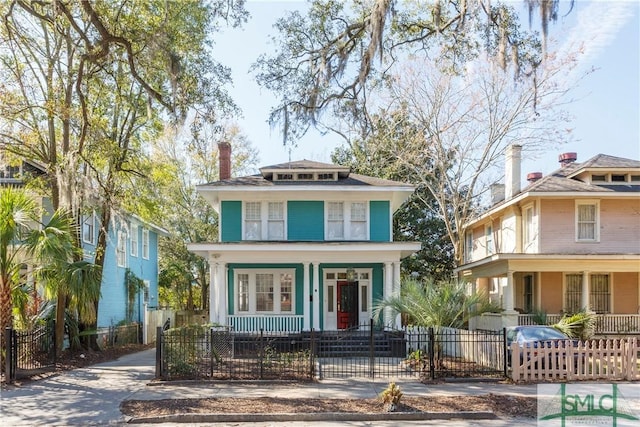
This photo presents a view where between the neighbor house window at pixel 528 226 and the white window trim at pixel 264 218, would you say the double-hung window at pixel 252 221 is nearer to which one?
the white window trim at pixel 264 218

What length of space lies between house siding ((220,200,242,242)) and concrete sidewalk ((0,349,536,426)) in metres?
8.03

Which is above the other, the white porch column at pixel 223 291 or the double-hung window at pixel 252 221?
the double-hung window at pixel 252 221

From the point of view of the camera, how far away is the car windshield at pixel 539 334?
1573 cm

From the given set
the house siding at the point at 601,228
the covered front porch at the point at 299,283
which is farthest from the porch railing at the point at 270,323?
the house siding at the point at 601,228

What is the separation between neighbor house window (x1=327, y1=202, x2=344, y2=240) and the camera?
72.1ft

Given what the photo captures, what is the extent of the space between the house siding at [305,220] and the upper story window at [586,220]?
33.1 ft

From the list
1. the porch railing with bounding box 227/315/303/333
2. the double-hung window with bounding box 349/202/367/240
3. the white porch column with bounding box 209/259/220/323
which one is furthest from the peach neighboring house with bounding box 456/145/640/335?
the white porch column with bounding box 209/259/220/323

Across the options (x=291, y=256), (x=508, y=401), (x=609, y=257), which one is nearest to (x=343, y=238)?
(x=291, y=256)

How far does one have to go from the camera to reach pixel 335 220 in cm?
2209

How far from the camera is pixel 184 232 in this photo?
123 ft

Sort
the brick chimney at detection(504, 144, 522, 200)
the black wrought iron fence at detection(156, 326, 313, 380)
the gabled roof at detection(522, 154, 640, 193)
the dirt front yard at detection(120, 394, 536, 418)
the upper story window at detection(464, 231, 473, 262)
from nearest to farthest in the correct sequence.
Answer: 1. the dirt front yard at detection(120, 394, 536, 418)
2. the black wrought iron fence at detection(156, 326, 313, 380)
3. the gabled roof at detection(522, 154, 640, 193)
4. the brick chimney at detection(504, 144, 522, 200)
5. the upper story window at detection(464, 231, 473, 262)

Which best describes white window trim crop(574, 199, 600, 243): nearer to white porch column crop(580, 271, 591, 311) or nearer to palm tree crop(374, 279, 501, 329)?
white porch column crop(580, 271, 591, 311)

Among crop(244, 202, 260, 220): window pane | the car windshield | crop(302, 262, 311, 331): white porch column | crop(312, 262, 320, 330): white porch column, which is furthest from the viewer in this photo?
crop(244, 202, 260, 220): window pane

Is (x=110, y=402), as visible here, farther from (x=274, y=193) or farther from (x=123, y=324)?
(x=123, y=324)
